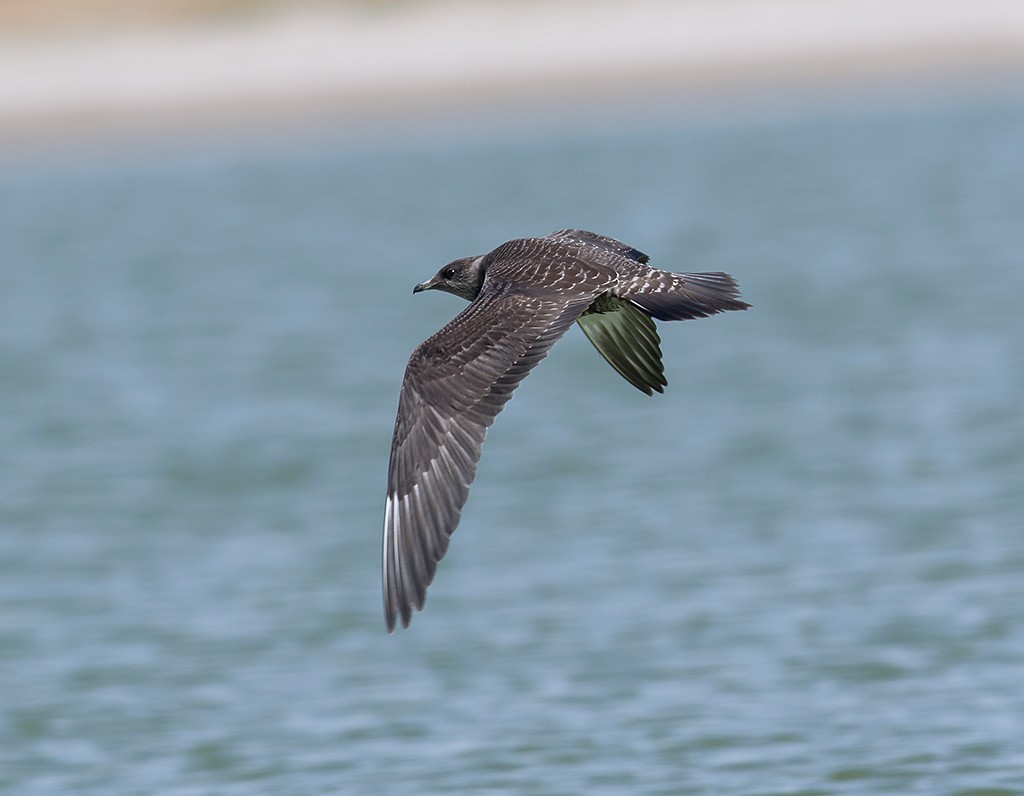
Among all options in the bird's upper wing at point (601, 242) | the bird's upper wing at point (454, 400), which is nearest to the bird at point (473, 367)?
the bird's upper wing at point (454, 400)

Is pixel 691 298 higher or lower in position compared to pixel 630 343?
lower

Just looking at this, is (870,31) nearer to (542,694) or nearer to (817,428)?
(817,428)

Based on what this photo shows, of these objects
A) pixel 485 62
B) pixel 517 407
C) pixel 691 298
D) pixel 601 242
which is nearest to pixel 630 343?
pixel 601 242

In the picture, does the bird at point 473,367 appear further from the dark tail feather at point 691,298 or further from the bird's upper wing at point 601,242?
the bird's upper wing at point 601,242

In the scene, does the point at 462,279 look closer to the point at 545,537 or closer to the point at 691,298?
the point at 691,298

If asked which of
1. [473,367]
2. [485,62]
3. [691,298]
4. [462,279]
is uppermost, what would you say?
[485,62]

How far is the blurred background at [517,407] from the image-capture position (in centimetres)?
920

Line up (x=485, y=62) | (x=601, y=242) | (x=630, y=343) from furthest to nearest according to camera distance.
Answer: (x=485, y=62)
(x=630, y=343)
(x=601, y=242)

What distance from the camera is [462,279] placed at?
899 cm

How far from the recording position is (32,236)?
30844mm

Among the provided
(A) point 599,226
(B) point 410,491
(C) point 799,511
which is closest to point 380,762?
(B) point 410,491

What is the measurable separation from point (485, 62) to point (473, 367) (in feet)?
87.7

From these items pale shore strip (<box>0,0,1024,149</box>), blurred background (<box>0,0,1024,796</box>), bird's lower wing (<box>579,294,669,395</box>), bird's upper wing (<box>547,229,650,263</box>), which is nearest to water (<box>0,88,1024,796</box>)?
blurred background (<box>0,0,1024,796</box>)

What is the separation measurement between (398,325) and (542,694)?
40.2 feet
